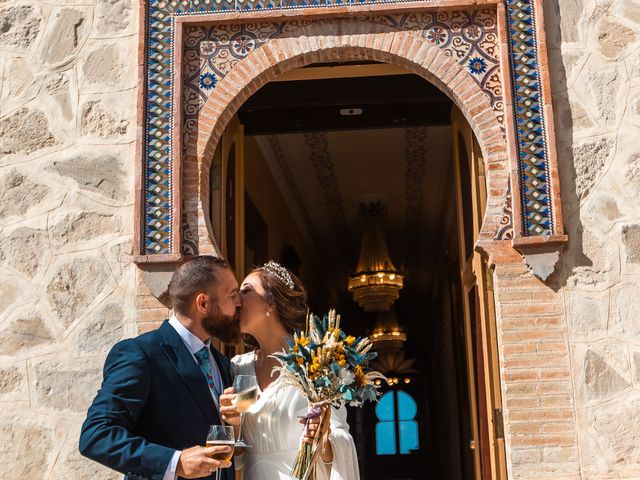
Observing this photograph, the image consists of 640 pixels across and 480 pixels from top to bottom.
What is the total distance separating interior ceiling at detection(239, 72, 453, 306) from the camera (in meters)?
7.34

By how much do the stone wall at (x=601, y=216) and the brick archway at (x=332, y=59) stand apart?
457mm

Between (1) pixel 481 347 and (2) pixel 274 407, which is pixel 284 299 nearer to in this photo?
(2) pixel 274 407

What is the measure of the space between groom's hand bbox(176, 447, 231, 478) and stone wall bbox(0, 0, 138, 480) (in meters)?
2.40

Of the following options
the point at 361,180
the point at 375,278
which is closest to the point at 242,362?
the point at 375,278

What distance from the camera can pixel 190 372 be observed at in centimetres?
355

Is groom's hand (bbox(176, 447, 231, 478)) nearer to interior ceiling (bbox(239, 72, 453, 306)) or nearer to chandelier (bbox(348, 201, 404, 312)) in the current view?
interior ceiling (bbox(239, 72, 453, 306))

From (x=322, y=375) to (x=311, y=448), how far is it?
310 mm

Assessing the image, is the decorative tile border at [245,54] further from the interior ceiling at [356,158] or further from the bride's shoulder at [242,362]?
the bride's shoulder at [242,362]

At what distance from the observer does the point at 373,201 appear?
11961 millimetres

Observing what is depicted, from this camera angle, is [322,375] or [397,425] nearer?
[322,375]

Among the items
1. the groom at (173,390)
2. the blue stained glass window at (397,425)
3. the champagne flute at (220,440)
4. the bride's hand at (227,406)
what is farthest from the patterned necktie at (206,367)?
the blue stained glass window at (397,425)

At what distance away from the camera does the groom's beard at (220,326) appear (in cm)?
368

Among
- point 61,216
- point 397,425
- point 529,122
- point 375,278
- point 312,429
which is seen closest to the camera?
point 312,429

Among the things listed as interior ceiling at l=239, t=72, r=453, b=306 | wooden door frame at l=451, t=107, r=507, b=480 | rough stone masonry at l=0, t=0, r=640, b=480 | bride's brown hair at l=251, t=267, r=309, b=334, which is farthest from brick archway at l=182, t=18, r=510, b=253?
bride's brown hair at l=251, t=267, r=309, b=334
